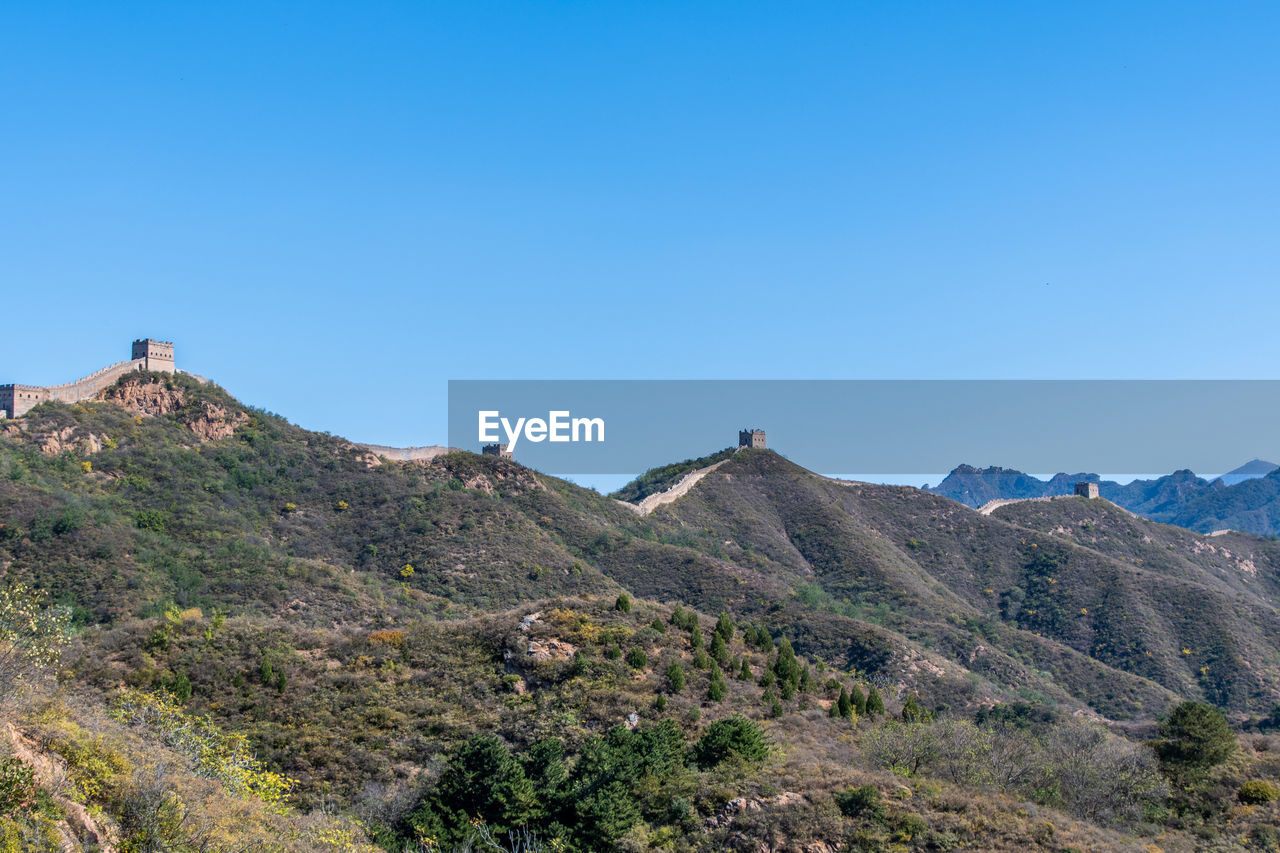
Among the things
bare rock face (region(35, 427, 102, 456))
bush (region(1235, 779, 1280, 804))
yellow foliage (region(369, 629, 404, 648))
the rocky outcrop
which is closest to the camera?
the rocky outcrop

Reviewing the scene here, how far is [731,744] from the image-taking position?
1117 inches

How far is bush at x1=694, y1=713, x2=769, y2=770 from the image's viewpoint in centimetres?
2830

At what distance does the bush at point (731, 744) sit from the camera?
28297 millimetres

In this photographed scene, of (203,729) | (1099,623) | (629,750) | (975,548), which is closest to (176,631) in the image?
(203,729)

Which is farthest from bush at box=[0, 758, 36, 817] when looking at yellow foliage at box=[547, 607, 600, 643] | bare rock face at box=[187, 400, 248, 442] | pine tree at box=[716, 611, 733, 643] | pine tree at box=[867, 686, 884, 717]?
bare rock face at box=[187, 400, 248, 442]

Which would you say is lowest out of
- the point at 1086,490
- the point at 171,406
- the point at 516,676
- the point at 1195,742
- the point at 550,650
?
the point at 1195,742

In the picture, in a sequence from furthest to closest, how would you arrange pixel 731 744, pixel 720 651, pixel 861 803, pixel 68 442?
pixel 68 442 < pixel 720 651 < pixel 731 744 < pixel 861 803

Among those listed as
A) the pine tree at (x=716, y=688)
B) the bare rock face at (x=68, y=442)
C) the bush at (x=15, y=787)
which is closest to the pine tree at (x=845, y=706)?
the pine tree at (x=716, y=688)

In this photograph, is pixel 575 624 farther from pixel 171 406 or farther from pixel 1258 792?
pixel 171 406

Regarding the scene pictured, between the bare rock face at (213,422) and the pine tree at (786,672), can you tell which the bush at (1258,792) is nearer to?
the pine tree at (786,672)

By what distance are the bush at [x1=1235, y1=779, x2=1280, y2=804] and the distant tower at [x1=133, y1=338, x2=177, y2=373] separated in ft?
217

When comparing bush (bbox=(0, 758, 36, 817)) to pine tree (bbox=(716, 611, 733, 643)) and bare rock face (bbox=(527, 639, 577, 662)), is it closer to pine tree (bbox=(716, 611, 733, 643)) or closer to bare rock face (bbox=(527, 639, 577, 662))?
bare rock face (bbox=(527, 639, 577, 662))

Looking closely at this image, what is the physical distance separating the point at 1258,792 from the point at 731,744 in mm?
16292

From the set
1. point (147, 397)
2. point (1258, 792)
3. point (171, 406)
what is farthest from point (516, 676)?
point (147, 397)
